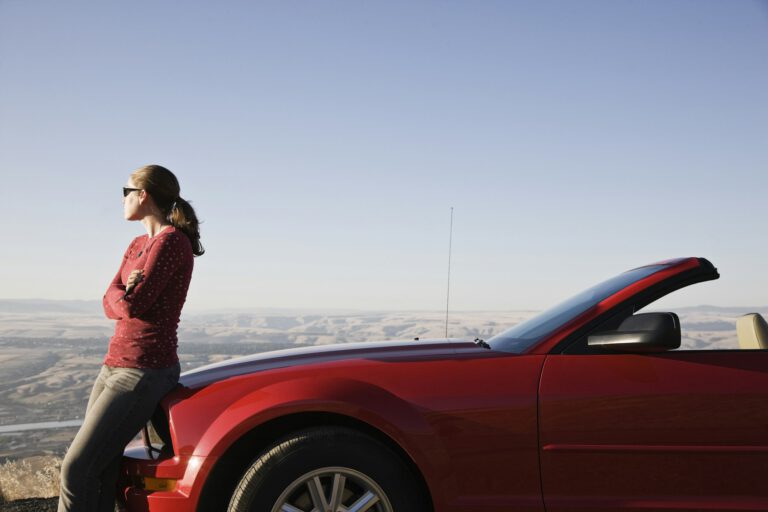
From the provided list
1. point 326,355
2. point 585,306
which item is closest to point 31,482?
point 326,355

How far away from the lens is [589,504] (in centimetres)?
276

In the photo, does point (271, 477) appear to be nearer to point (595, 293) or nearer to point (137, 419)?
point (137, 419)

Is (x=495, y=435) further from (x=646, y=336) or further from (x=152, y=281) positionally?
(x=152, y=281)

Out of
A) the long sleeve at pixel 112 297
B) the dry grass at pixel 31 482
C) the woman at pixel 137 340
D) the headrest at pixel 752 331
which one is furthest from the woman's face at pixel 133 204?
the dry grass at pixel 31 482

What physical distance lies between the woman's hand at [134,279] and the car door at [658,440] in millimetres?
1750

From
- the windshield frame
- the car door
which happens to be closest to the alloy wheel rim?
the car door

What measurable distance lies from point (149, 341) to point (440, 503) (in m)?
1.40

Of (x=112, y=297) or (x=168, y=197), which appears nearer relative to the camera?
(x=112, y=297)

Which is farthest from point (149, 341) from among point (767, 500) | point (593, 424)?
point (767, 500)

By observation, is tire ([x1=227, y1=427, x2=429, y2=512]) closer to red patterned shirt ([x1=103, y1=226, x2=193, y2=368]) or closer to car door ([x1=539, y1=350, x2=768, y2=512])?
car door ([x1=539, y1=350, x2=768, y2=512])

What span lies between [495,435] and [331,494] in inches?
26.4

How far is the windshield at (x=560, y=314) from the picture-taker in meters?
3.12

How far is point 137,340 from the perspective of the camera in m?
3.13

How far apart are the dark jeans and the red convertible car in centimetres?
15
